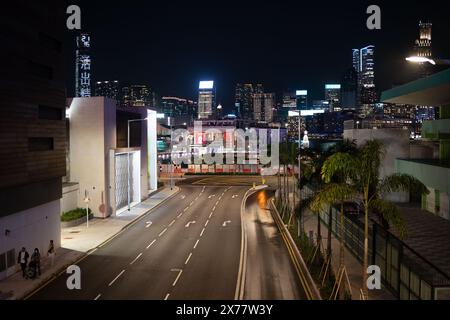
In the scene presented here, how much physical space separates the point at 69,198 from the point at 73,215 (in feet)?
8.06

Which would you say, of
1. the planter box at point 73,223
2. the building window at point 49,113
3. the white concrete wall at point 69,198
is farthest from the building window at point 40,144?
the white concrete wall at point 69,198

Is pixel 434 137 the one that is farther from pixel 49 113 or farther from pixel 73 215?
pixel 73 215

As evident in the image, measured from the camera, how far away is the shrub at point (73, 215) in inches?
1547

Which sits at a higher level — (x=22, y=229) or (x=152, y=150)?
(x=152, y=150)

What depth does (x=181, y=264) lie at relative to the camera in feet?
89.1

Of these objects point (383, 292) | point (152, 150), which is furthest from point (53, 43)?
point (152, 150)

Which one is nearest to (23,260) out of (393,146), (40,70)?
(40,70)

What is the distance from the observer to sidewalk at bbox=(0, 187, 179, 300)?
22719 millimetres

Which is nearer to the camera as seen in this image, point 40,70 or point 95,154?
point 40,70

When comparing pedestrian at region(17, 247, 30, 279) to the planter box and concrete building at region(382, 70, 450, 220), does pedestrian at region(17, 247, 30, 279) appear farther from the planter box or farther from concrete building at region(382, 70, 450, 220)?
concrete building at region(382, 70, 450, 220)

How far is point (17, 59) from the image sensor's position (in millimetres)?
25766

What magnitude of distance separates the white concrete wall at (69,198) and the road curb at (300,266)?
722 inches
